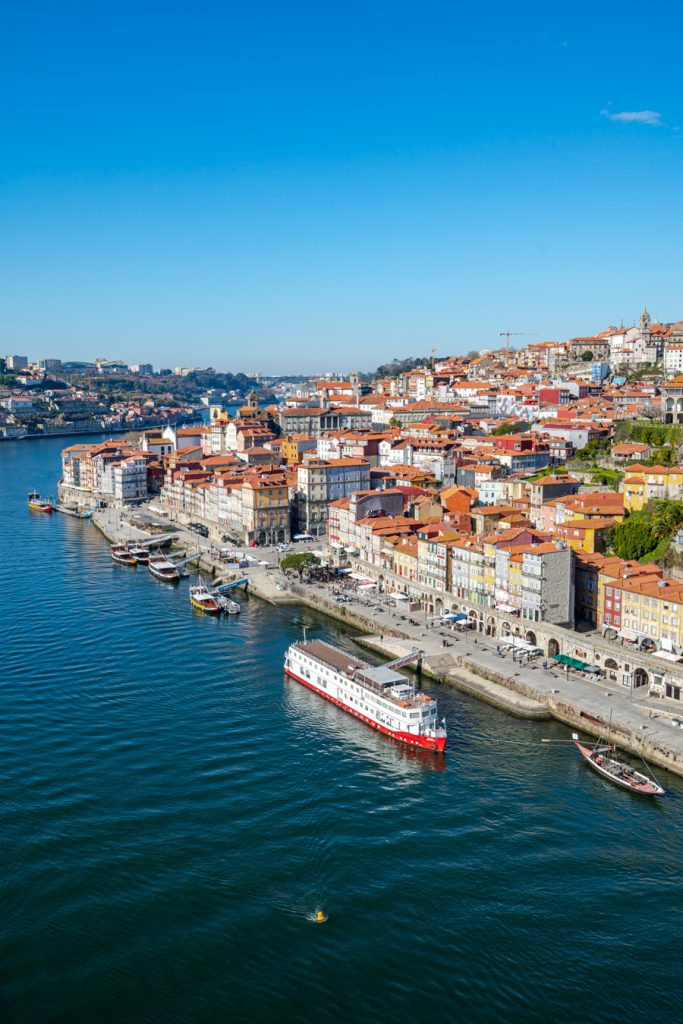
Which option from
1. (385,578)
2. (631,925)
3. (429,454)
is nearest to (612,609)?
(385,578)

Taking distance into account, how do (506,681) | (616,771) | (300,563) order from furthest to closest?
1. (300,563)
2. (506,681)
3. (616,771)

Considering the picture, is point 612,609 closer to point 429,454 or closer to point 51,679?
point 51,679

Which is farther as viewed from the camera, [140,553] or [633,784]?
[140,553]

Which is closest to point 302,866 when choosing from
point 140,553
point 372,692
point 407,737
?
point 407,737

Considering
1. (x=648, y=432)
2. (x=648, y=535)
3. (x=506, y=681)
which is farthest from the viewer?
(x=648, y=432)

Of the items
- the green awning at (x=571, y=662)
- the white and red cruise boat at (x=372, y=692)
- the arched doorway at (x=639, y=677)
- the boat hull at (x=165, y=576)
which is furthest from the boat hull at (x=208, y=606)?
the arched doorway at (x=639, y=677)

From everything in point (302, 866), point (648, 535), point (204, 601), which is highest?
point (648, 535)

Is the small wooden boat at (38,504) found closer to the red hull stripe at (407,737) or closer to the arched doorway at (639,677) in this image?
the red hull stripe at (407,737)

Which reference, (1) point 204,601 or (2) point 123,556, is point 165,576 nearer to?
(2) point 123,556

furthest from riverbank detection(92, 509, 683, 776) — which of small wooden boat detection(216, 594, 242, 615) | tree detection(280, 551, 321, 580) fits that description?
small wooden boat detection(216, 594, 242, 615)
